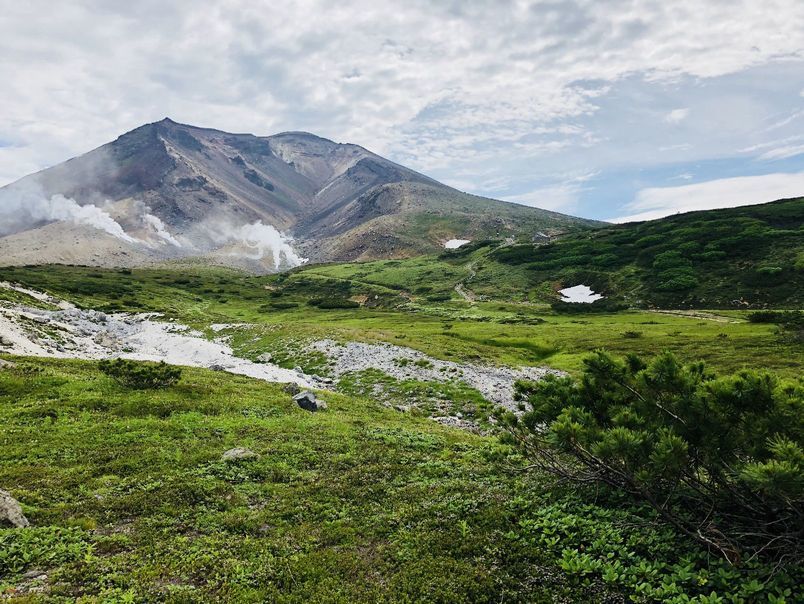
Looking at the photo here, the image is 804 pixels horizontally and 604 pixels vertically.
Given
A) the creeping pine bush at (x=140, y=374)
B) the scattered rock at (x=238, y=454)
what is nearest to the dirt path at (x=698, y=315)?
the scattered rock at (x=238, y=454)

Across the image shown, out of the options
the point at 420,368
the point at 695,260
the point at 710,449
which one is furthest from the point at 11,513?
the point at 695,260

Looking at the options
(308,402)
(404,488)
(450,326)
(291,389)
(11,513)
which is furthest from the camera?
(450,326)

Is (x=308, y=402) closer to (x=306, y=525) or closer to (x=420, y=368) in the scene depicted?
(x=306, y=525)

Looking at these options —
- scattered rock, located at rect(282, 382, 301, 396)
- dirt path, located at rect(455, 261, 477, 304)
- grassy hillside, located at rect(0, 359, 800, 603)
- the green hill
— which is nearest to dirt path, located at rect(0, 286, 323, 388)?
scattered rock, located at rect(282, 382, 301, 396)

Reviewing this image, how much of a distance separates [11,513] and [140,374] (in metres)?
17.7

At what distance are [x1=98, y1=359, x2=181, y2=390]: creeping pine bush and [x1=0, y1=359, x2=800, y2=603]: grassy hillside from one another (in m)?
5.01

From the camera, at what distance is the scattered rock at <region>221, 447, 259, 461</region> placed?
19770mm

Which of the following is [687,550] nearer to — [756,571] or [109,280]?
[756,571]

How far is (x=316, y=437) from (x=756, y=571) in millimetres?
19162

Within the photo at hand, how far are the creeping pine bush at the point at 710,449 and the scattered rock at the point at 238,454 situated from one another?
1473 cm

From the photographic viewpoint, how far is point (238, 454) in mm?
20078

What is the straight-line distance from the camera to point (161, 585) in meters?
10.9

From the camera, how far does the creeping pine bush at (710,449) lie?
27.3 ft

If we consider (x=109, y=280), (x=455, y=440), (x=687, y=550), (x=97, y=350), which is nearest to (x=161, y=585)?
(x=687, y=550)
